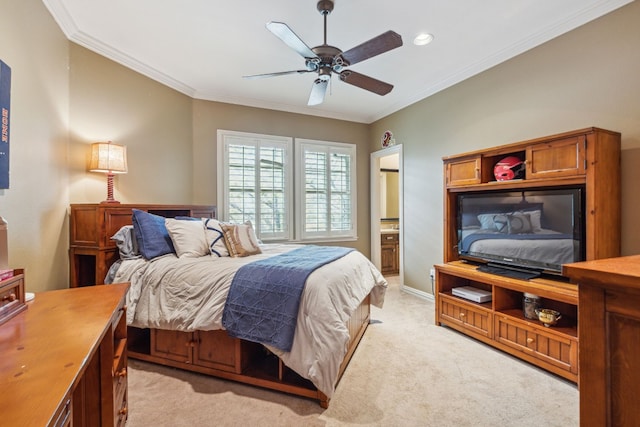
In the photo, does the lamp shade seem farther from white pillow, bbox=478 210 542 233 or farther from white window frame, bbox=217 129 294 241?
white pillow, bbox=478 210 542 233

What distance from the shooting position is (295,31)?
2.65 m

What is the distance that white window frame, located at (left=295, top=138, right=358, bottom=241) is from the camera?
15.1 feet

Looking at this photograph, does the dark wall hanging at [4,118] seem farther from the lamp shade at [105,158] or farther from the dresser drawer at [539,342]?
the dresser drawer at [539,342]

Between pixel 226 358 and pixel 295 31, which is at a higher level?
pixel 295 31

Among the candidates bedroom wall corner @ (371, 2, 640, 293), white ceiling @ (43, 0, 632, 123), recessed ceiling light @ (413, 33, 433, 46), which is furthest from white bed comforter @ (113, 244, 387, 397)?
recessed ceiling light @ (413, 33, 433, 46)

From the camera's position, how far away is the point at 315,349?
179 centimetres

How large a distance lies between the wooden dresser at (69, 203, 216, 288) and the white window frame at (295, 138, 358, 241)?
2349 millimetres

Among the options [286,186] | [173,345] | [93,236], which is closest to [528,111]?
[286,186]

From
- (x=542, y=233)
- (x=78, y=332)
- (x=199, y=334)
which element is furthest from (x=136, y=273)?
(x=542, y=233)

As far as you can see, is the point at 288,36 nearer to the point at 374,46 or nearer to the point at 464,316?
the point at 374,46

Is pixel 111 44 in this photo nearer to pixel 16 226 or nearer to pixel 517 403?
pixel 16 226

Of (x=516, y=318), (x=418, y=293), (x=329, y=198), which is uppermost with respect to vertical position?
(x=329, y=198)

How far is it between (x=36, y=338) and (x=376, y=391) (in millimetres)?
1838

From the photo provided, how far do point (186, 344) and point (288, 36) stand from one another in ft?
7.55
